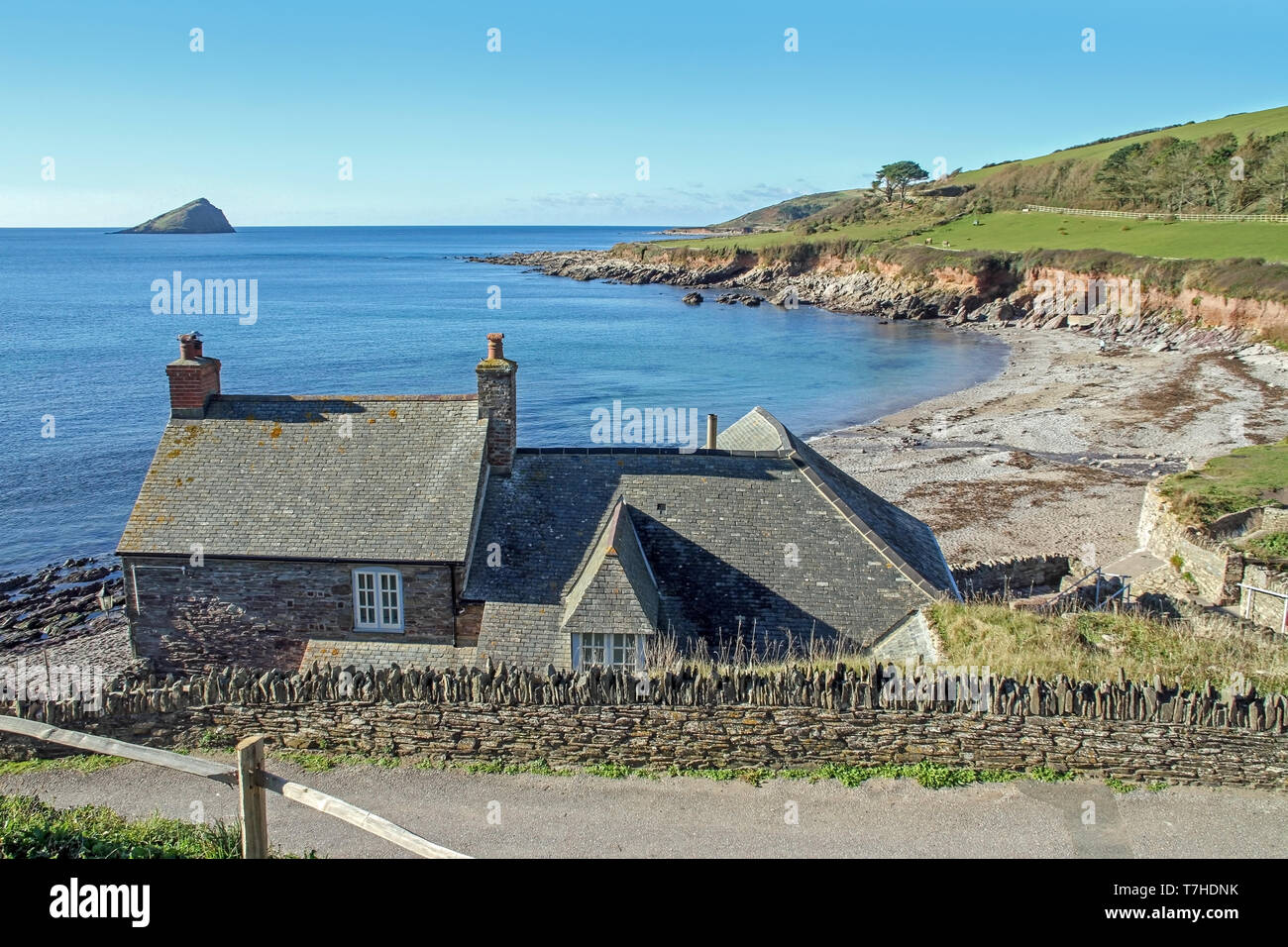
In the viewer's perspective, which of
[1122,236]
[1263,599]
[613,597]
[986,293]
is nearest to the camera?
[613,597]

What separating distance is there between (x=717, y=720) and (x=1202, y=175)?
362ft

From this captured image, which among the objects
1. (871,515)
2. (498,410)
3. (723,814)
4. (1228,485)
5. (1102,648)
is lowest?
(723,814)

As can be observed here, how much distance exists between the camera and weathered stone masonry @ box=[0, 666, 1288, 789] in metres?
12.1

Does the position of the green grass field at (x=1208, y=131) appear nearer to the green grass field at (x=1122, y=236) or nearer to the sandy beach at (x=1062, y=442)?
the green grass field at (x=1122, y=236)

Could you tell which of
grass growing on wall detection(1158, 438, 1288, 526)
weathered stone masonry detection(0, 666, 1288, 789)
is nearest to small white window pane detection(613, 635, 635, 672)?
weathered stone masonry detection(0, 666, 1288, 789)

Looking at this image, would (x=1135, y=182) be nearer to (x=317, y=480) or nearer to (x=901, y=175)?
(x=901, y=175)

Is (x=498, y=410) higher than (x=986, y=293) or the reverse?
the reverse

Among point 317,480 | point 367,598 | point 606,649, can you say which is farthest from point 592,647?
point 317,480

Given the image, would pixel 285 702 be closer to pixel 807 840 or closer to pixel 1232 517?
pixel 807 840

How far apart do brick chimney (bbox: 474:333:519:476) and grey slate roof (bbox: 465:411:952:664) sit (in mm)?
459

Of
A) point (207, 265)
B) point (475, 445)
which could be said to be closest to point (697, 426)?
point (475, 445)

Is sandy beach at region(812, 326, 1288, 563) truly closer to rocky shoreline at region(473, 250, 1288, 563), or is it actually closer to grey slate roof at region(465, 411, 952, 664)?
rocky shoreline at region(473, 250, 1288, 563)

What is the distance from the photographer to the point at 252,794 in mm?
7168

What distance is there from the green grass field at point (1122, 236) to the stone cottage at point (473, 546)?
6928cm
